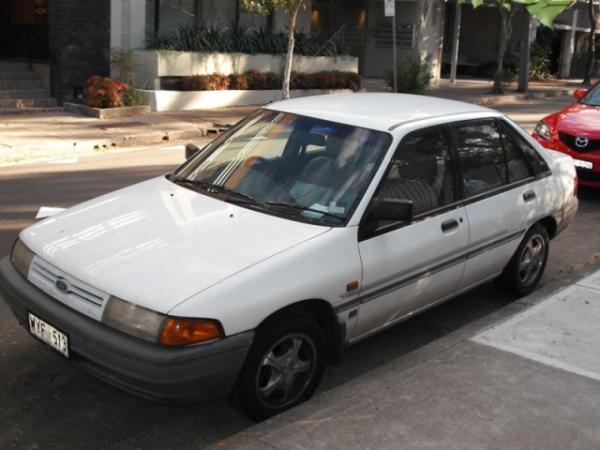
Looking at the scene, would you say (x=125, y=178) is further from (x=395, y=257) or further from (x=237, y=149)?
(x=395, y=257)

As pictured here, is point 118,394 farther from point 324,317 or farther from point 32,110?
point 32,110

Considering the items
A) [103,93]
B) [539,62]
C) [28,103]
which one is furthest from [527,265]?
[539,62]

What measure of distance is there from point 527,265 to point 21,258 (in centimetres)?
380

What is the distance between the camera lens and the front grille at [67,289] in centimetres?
380

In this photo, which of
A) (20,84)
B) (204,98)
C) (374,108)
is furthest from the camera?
(204,98)

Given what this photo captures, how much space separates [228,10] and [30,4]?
16.0 ft

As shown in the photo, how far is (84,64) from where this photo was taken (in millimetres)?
17219

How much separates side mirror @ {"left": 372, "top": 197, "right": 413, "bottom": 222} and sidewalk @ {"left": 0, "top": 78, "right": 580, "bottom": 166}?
27.4ft

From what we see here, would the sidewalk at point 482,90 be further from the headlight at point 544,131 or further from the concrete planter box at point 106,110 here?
the headlight at point 544,131

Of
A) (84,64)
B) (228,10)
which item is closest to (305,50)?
(228,10)

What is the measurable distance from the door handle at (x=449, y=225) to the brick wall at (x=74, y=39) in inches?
535

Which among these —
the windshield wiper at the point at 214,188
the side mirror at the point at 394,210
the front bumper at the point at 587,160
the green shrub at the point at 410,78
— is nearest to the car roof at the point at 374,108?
the side mirror at the point at 394,210

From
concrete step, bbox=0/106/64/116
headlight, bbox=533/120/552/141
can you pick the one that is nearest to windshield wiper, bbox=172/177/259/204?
headlight, bbox=533/120/552/141

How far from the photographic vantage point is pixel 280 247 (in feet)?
13.3
